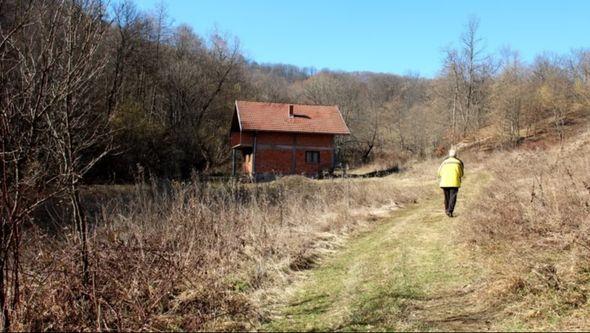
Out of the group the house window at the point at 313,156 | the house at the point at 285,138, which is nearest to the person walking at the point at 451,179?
the house at the point at 285,138

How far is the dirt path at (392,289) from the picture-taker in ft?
16.7

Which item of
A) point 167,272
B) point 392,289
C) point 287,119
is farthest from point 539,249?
point 287,119

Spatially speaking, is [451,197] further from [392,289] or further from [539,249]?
[392,289]

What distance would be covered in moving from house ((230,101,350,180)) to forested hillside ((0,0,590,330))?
5.70m

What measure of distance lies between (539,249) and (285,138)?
2999cm

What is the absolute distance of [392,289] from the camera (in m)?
6.30

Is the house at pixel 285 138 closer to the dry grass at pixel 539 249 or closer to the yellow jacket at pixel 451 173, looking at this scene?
the yellow jacket at pixel 451 173

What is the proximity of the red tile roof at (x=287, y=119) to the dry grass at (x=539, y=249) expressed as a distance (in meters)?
27.1

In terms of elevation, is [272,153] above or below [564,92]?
below

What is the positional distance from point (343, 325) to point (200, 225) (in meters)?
3.74

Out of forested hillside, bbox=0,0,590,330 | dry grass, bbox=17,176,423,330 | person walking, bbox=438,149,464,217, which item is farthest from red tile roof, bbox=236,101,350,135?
dry grass, bbox=17,176,423,330

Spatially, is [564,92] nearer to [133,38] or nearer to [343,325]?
[133,38]

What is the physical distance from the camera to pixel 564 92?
40.5 meters

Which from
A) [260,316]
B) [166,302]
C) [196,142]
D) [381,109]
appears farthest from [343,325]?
[381,109]
